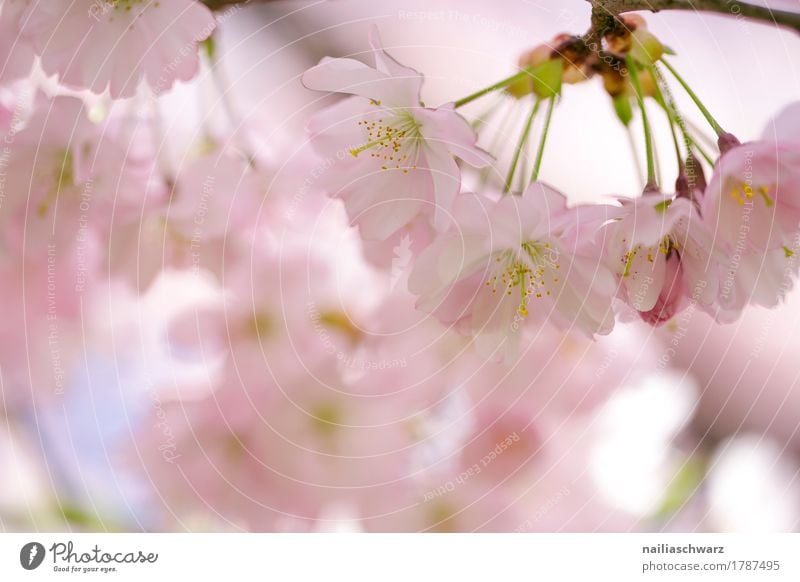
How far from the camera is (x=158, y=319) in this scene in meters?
0.51

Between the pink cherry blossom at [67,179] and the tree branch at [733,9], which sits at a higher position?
the tree branch at [733,9]

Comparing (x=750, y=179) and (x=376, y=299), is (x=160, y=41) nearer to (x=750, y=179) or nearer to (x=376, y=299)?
(x=376, y=299)

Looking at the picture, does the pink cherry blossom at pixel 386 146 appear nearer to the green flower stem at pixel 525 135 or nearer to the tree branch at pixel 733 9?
the green flower stem at pixel 525 135

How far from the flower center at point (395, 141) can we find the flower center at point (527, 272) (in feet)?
0.30

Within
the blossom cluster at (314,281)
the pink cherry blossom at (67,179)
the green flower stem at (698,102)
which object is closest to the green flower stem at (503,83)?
the blossom cluster at (314,281)

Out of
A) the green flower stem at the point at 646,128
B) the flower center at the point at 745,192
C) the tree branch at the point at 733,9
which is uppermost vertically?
the tree branch at the point at 733,9

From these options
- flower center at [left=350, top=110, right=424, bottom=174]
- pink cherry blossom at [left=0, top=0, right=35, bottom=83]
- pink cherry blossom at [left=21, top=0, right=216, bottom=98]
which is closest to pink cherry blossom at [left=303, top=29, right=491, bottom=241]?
flower center at [left=350, top=110, right=424, bottom=174]

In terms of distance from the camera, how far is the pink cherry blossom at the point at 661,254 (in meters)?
0.47

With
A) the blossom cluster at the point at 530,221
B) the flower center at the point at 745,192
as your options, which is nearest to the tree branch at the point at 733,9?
the blossom cluster at the point at 530,221

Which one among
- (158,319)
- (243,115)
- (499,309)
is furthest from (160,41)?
(499,309)

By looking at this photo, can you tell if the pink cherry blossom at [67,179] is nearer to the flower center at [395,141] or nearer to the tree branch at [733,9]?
the flower center at [395,141]

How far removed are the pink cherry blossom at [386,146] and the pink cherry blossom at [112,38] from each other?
0.35 ft

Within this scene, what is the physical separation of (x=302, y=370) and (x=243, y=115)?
190 mm

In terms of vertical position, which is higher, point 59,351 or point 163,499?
point 59,351
